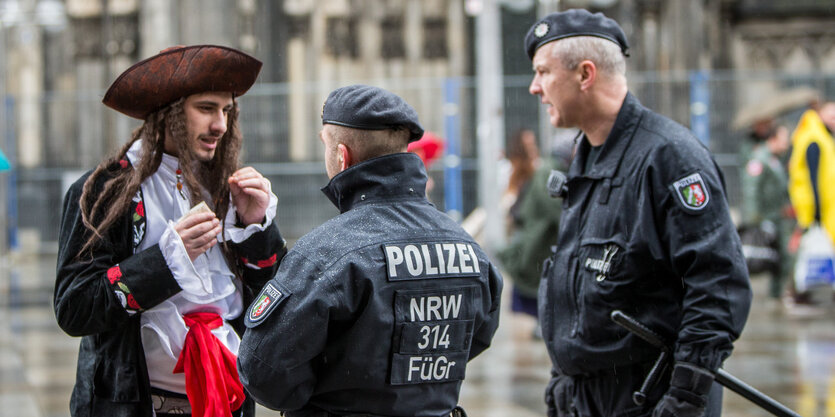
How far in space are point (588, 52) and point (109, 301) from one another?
1.78 meters

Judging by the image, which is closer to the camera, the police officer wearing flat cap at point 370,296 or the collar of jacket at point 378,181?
the police officer wearing flat cap at point 370,296

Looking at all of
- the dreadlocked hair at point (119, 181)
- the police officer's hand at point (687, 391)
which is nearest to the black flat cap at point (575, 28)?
the police officer's hand at point (687, 391)

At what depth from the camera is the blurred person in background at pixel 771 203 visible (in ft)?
36.9

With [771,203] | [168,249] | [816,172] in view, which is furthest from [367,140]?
[771,203]

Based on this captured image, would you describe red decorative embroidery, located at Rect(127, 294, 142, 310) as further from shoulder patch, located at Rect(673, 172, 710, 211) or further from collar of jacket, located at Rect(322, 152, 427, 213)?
shoulder patch, located at Rect(673, 172, 710, 211)

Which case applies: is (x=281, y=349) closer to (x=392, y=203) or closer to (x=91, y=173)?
(x=392, y=203)

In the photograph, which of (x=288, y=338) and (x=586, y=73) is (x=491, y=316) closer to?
(x=288, y=338)

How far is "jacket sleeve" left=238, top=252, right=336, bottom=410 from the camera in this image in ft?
9.04

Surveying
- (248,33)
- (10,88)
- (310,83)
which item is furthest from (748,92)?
(10,88)

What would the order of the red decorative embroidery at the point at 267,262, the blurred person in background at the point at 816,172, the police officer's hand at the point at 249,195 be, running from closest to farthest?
the police officer's hand at the point at 249,195 < the red decorative embroidery at the point at 267,262 < the blurred person in background at the point at 816,172

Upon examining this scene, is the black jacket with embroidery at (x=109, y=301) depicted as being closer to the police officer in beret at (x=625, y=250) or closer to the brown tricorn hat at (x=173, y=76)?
Answer: the brown tricorn hat at (x=173, y=76)

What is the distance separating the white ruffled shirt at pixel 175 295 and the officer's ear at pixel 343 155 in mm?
530

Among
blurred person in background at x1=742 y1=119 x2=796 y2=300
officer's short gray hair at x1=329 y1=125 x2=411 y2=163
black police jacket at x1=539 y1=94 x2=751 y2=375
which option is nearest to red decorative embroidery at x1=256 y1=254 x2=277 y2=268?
officer's short gray hair at x1=329 y1=125 x2=411 y2=163

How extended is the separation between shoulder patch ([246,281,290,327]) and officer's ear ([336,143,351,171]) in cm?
40
